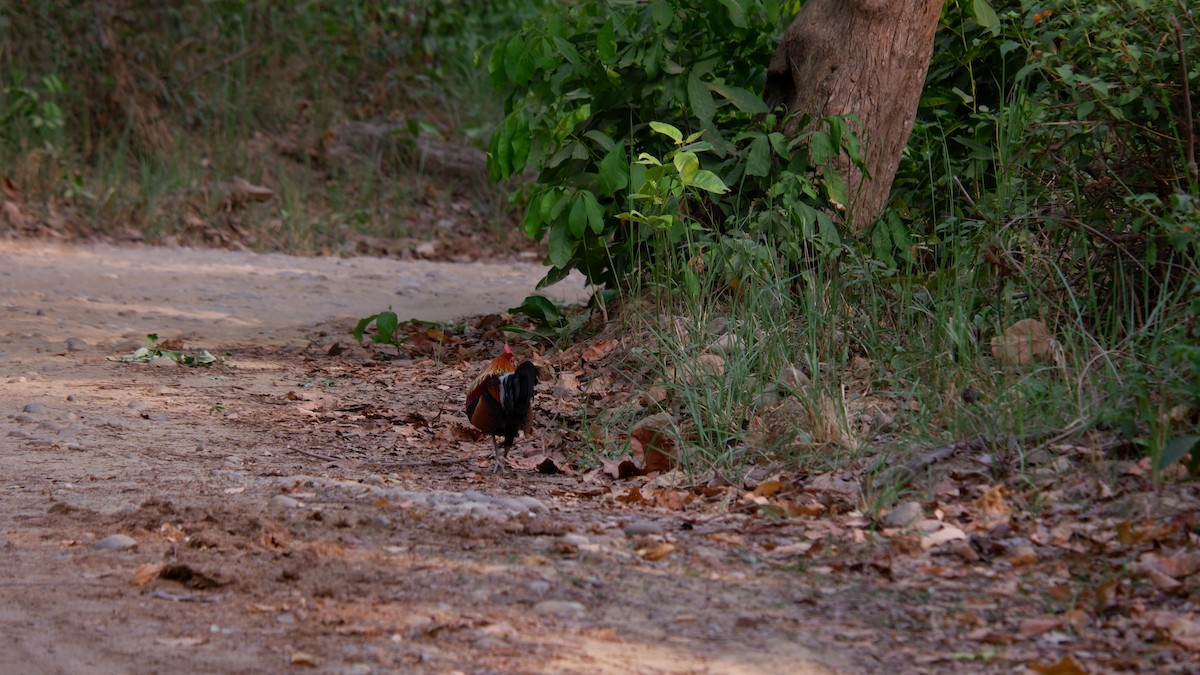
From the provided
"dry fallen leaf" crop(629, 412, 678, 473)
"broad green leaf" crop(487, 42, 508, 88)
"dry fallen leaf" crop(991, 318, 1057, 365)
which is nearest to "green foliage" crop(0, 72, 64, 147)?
"broad green leaf" crop(487, 42, 508, 88)

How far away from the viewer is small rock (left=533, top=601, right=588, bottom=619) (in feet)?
9.84

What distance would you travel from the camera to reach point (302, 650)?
2.81m

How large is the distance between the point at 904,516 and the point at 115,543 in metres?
2.19

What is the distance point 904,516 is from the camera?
3.58 meters

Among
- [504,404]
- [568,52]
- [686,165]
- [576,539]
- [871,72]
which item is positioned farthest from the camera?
[568,52]

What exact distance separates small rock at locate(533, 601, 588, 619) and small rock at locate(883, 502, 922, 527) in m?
1.02

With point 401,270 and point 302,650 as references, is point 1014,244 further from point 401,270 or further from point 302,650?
point 401,270

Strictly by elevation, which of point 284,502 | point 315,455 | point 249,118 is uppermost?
point 249,118

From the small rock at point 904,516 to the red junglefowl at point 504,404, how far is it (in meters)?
1.41

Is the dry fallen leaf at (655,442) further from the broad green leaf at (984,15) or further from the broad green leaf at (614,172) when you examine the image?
the broad green leaf at (984,15)

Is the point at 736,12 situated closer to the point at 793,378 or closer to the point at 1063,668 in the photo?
the point at 793,378

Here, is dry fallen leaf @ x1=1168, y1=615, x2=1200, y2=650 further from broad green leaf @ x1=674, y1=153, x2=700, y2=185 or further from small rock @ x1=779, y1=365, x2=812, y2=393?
broad green leaf @ x1=674, y1=153, x2=700, y2=185

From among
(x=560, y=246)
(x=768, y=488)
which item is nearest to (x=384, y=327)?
(x=560, y=246)

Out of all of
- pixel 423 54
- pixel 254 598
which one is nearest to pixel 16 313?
pixel 254 598
